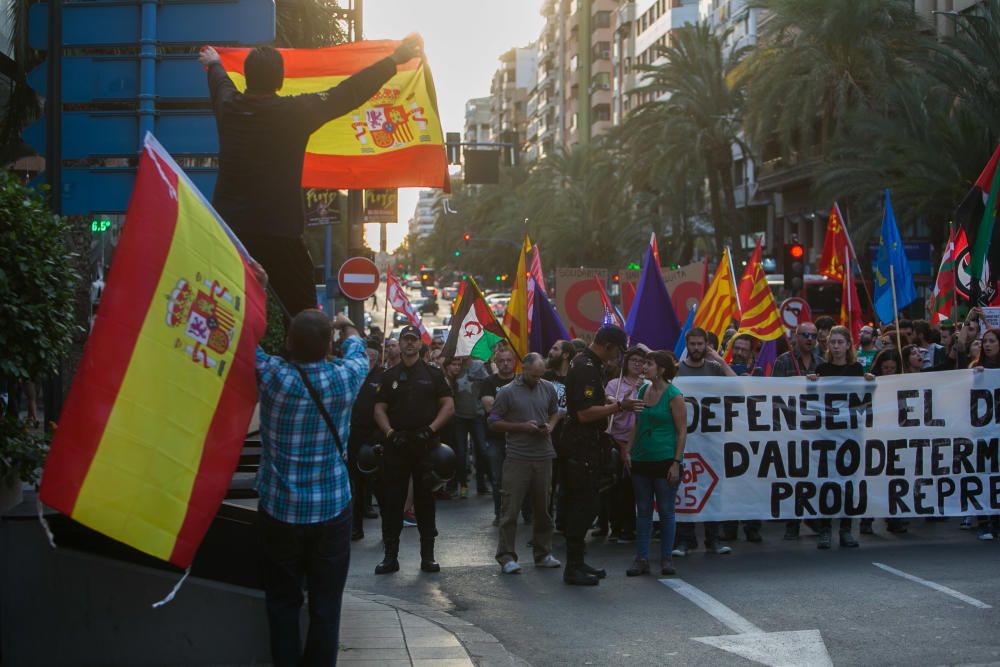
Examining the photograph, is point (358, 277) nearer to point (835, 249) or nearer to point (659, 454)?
point (835, 249)

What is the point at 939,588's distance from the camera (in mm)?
9391

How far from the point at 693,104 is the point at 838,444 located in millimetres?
30984

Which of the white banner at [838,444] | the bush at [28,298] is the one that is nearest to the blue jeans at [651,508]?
the white banner at [838,444]

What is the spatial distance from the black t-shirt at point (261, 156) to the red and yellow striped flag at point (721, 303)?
397 inches

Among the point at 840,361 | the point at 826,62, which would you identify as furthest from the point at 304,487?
the point at 826,62

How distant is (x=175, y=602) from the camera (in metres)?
6.23

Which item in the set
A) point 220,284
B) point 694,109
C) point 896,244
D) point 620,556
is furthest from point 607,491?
point 694,109

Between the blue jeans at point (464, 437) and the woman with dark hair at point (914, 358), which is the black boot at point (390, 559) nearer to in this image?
the blue jeans at point (464, 437)

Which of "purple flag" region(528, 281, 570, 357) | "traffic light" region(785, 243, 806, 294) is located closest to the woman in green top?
"purple flag" region(528, 281, 570, 357)

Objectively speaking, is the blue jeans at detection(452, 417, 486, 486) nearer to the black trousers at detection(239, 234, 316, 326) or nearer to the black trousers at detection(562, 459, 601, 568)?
the black trousers at detection(562, 459, 601, 568)

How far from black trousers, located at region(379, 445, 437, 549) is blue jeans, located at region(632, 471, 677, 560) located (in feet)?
5.21

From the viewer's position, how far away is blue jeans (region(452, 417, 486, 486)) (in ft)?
53.2

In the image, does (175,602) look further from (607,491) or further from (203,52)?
(607,491)

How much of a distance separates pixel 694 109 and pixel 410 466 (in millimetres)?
32424
